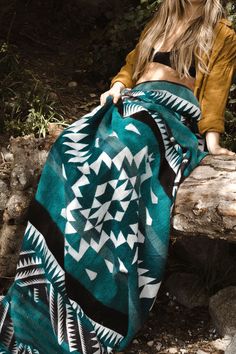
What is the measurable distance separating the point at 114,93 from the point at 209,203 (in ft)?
3.14

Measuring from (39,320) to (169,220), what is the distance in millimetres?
851

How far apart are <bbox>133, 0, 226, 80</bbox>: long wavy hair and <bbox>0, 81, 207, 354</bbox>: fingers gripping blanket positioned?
0.35 m

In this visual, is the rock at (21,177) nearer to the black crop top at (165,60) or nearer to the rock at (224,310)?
the black crop top at (165,60)

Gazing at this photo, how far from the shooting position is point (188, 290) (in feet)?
11.3

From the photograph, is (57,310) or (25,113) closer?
(57,310)

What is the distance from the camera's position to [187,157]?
302cm

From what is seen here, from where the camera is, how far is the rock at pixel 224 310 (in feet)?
10.2

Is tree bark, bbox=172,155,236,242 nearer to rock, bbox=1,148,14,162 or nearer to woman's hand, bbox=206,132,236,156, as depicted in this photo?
woman's hand, bbox=206,132,236,156

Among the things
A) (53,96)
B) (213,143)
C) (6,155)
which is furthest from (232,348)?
(53,96)

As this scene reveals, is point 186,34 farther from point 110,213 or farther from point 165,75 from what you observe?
point 110,213

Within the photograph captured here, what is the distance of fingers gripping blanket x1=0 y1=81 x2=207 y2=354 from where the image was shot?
9.48 ft

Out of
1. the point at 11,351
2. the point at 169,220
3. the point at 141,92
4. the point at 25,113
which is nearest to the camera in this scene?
the point at 169,220

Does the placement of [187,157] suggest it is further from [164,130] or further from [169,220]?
[169,220]

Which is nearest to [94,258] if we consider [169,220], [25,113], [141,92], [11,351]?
[169,220]
